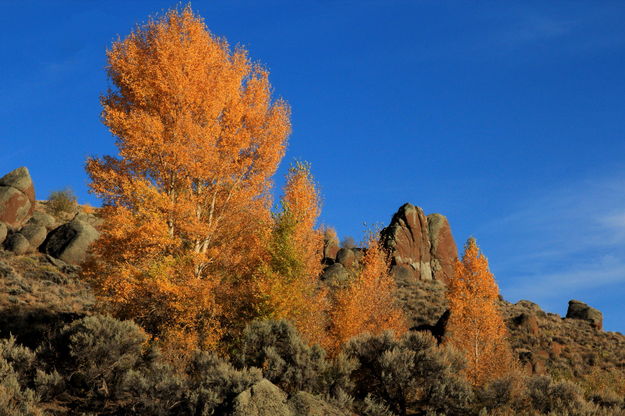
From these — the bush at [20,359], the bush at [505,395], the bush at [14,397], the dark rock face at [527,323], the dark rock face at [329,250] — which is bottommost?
the bush at [14,397]

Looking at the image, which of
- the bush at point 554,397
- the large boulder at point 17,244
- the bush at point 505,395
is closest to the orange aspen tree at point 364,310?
the bush at point 505,395

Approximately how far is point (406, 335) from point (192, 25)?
606 inches

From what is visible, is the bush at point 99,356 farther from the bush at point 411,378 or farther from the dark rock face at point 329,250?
the dark rock face at point 329,250

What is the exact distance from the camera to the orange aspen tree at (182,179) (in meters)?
19.3

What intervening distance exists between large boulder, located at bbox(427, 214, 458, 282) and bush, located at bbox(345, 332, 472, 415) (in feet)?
163

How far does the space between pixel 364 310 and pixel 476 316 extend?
5975 millimetres

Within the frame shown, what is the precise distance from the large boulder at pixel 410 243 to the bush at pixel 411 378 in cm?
4524

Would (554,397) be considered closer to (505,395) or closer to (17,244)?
(505,395)

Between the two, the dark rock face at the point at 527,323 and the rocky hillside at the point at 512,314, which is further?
the dark rock face at the point at 527,323

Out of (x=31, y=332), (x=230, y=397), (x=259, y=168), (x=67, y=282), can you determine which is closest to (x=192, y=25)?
(x=259, y=168)

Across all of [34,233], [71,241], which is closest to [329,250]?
[71,241]

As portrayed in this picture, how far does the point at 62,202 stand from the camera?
7062cm

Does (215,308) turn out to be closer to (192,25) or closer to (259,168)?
(259,168)

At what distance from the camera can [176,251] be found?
21.2 meters
